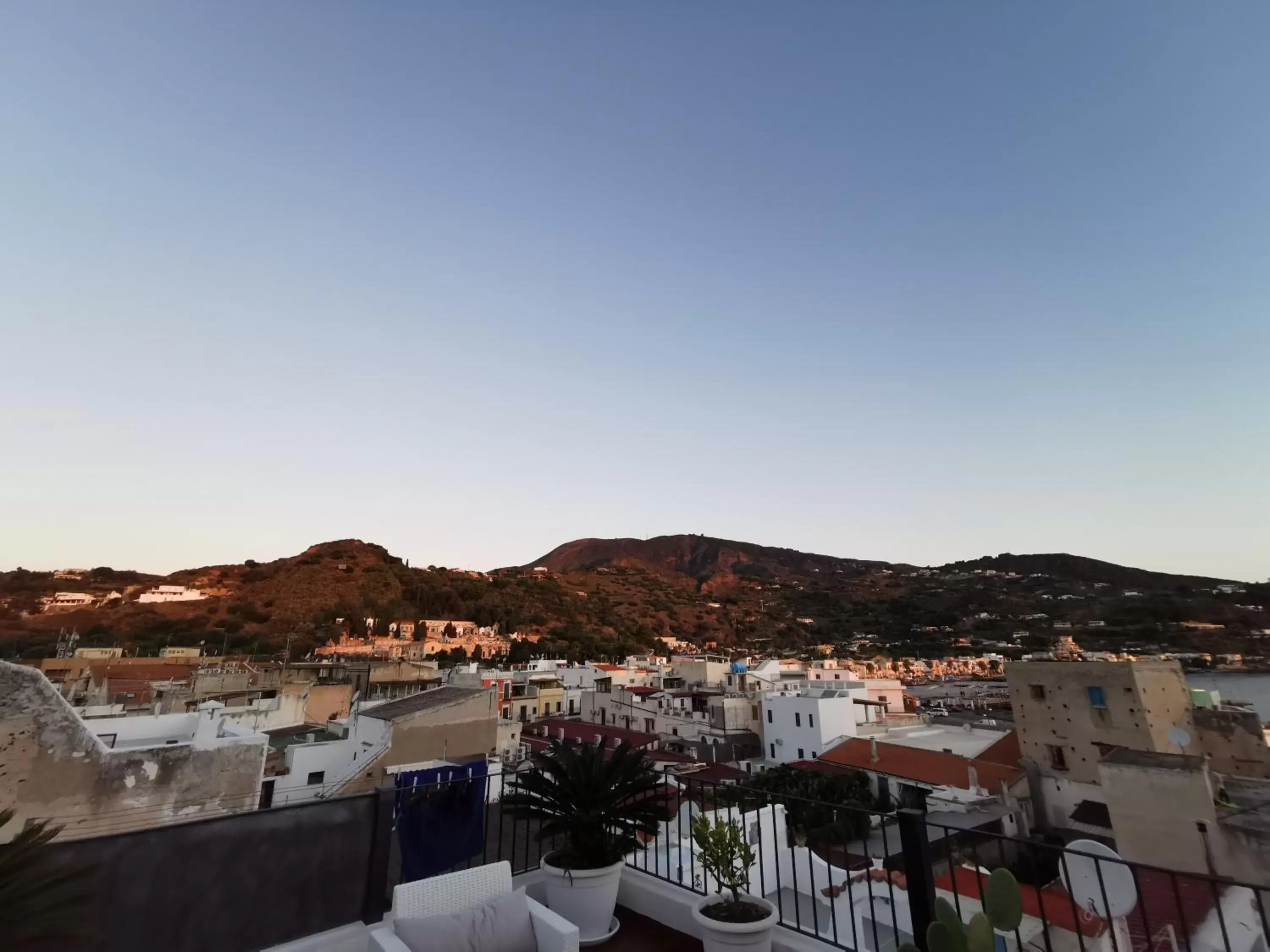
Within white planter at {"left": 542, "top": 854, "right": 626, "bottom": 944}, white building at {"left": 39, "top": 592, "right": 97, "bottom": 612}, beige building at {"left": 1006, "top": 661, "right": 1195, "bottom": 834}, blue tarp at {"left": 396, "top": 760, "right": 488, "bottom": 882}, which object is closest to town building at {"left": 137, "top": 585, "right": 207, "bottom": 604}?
white building at {"left": 39, "top": 592, "right": 97, "bottom": 612}

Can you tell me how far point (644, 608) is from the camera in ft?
332

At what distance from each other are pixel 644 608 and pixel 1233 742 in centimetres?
8185

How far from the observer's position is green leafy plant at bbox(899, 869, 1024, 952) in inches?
99.4

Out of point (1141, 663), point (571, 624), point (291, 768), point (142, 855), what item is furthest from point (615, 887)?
point (571, 624)

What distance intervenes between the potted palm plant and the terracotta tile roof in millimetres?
24251

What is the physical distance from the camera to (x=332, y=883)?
4078 millimetres

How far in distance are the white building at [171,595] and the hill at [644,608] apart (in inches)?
60.5

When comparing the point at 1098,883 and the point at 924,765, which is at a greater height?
the point at 1098,883

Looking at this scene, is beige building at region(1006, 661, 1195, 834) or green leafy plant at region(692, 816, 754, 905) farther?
Answer: beige building at region(1006, 661, 1195, 834)

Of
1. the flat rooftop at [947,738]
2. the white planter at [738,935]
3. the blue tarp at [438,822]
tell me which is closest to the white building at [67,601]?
the flat rooftop at [947,738]

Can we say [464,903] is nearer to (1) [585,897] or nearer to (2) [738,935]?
(1) [585,897]

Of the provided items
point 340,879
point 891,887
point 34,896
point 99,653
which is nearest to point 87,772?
point 340,879

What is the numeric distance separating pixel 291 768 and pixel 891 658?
75820mm

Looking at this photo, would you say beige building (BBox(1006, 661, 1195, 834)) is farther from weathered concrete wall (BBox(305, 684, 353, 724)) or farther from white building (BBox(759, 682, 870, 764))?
weathered concrete wall (BBox(305, 684, 353, 724))
